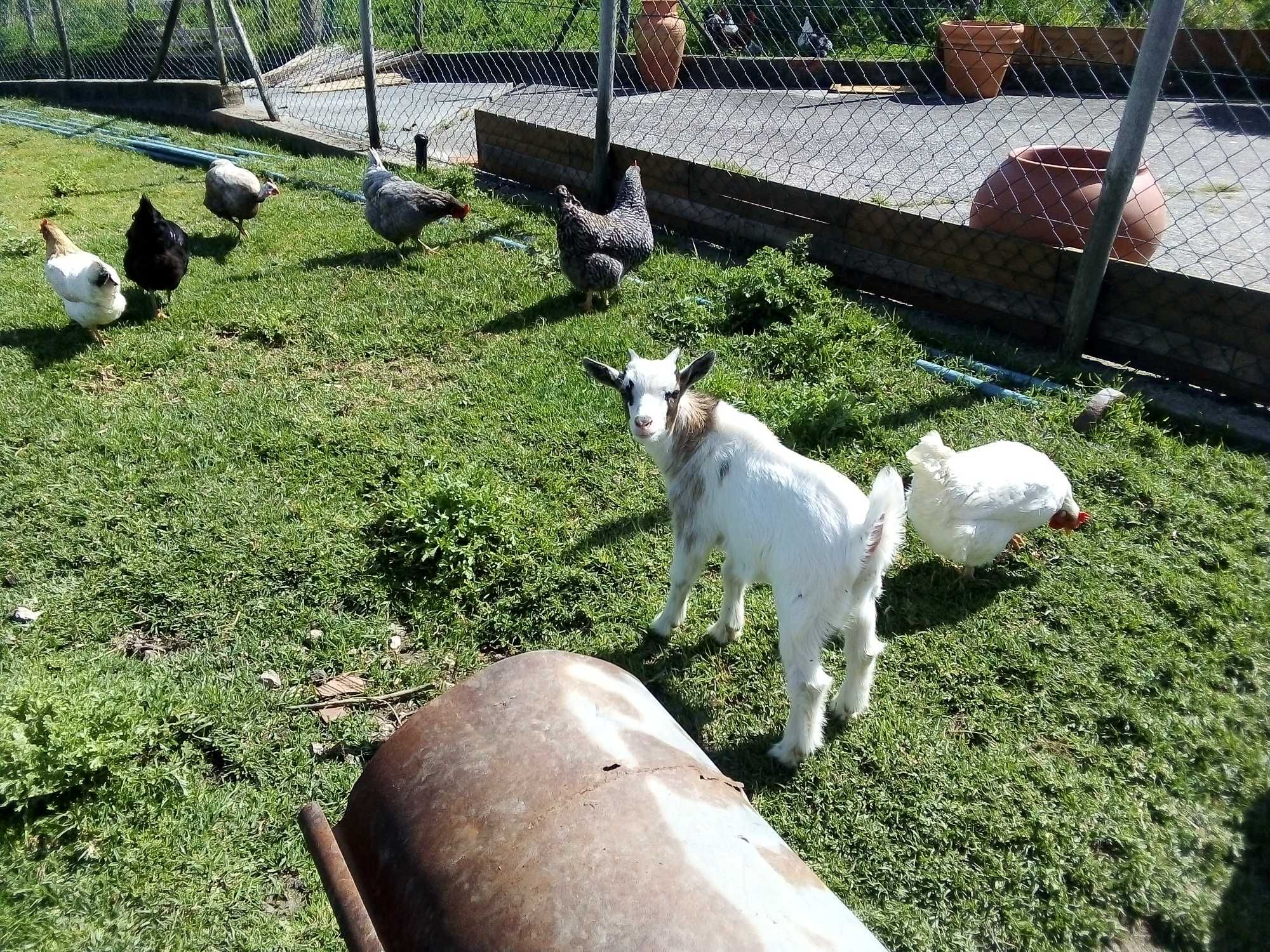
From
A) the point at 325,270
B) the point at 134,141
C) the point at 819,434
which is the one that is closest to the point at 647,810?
the point at 819,434

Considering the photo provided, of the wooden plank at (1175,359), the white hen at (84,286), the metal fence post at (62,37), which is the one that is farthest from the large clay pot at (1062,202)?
the metal fence post at (62,37)

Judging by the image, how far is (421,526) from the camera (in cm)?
391

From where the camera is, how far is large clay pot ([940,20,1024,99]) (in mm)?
11117

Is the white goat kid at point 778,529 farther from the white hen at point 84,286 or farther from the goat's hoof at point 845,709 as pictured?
the white hen at point 84,286

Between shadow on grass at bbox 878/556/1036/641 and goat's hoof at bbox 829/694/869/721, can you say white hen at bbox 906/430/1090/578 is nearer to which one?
shadow on grass at bbox 878/556/1036/641

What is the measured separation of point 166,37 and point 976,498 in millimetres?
12940

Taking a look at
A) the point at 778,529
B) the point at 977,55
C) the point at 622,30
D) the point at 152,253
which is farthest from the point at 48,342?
the point at 977,55

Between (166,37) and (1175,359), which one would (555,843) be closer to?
(1175,359)

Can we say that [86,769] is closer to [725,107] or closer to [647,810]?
[647,810]

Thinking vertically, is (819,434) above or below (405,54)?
below

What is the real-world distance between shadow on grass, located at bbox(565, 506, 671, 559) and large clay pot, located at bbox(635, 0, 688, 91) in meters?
9.85

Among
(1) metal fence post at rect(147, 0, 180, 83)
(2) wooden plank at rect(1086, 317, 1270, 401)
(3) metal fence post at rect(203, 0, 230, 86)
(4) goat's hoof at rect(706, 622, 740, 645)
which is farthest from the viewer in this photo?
(1) metal fence post at rect(147, 0, 180, 83)

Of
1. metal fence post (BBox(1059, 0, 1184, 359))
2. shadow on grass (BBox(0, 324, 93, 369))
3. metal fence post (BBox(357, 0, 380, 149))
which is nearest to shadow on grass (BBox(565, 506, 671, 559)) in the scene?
metal fence post (BBox(1059, 0, 1184, 359))

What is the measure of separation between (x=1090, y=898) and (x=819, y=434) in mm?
2545
